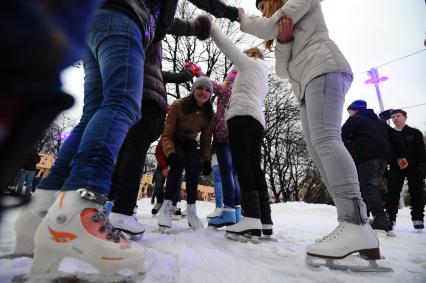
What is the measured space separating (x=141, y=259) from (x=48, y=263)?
10.5 inches

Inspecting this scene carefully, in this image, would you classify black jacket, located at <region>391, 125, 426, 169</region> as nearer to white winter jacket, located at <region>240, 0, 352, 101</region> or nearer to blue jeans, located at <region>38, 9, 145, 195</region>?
white winter jacket, located at <region>240, 0, 352, 101</region>

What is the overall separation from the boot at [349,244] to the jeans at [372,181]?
2507 millimetres

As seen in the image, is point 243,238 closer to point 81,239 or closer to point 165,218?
point 165,218

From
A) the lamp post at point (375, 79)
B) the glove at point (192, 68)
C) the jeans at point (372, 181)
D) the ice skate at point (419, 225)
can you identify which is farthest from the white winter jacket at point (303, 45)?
the lamp post at point (375, 79)

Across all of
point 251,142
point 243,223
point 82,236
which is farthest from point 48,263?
point 251,142

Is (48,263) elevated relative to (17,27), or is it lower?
lower

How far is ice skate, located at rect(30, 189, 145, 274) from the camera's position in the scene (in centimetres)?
80

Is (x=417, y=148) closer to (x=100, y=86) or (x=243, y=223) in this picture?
(x=243, y=223)

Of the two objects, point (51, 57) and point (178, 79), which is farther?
point (178, 79)

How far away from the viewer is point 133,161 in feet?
6.22

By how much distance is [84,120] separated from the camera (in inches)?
55.1

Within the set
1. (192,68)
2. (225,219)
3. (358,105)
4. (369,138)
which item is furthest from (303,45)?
(358,105)

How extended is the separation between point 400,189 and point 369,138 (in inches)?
41.2

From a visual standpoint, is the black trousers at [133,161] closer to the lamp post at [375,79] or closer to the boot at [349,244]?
the boot at [349,244]
